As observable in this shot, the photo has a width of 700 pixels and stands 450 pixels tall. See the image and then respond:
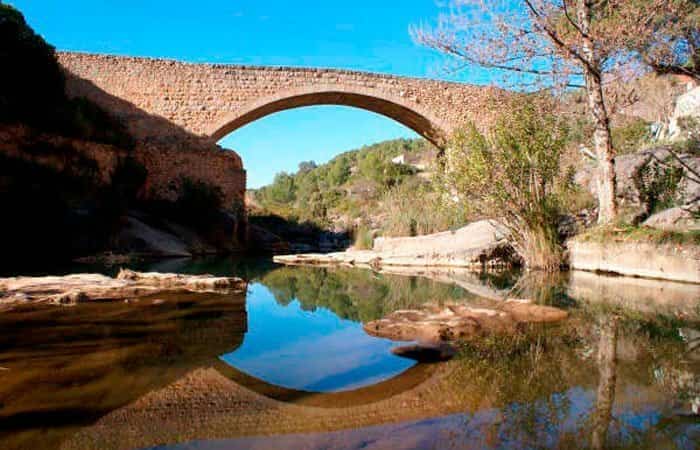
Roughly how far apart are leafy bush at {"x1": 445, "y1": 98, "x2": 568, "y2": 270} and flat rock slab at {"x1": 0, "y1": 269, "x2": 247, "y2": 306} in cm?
281

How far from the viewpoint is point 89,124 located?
9.46 meters

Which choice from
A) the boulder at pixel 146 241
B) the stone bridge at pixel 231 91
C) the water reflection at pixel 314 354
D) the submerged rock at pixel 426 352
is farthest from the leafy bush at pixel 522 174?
the stone bridge at pixel 231 91

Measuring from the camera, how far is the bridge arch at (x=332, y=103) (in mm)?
13195

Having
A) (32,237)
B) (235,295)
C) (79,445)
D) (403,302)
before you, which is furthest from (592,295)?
(32,237)

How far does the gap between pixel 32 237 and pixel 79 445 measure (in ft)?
24.0

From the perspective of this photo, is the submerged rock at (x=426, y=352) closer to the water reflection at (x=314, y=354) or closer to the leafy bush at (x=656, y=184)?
the water reflection at (x=314, y=354)

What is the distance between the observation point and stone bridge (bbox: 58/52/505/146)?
41.0ft

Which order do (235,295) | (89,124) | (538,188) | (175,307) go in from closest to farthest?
(175,307) → (235,295) → (538,188) → (89,124)

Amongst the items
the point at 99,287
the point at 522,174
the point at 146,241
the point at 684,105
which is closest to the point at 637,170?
the point at 522,174

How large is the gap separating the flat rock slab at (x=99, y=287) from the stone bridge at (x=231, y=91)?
28.9 feet

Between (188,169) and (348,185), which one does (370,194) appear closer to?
(348,185)

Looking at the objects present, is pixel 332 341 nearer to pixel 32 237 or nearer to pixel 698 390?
pixel 698 390

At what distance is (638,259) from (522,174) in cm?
140

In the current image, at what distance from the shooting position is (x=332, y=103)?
14891 mm
